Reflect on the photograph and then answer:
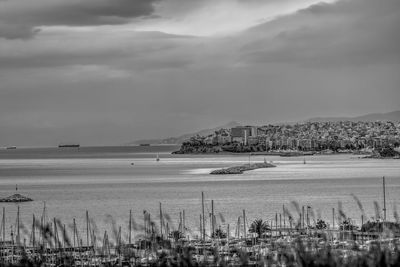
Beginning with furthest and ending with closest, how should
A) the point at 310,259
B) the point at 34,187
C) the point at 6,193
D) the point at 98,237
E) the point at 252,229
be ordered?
1. the point at 34,187
2. the point at 6,193
3. the point at 98,237
4. the point at 252,229
5. the point at 310,259

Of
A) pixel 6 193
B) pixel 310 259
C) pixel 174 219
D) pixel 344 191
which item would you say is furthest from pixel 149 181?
pixel 310 259

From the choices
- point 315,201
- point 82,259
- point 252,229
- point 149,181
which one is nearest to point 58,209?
point 315,201

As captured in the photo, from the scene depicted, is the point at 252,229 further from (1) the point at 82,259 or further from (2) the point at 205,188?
(2) the point at 205,188

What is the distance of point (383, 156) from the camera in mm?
191500

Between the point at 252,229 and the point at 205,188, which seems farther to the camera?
the point at 205,188

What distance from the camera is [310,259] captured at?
18375mm

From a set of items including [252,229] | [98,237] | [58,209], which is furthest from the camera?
[58,209]

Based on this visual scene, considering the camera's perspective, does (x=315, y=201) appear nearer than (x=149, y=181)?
Yes

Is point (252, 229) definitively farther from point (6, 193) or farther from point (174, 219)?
point (6, 193)

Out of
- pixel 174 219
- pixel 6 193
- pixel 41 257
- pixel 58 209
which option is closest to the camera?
pixel 41 257

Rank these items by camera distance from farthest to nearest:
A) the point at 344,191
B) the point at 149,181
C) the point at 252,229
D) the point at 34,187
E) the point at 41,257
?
the point at 149,181 < the point at 34,187 < the point at 344,191 < the point at 252,229 < the point at 41,257

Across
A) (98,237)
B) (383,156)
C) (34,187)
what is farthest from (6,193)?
(383,156)

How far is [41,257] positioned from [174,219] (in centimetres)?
2084

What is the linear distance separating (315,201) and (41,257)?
36.9 metres
